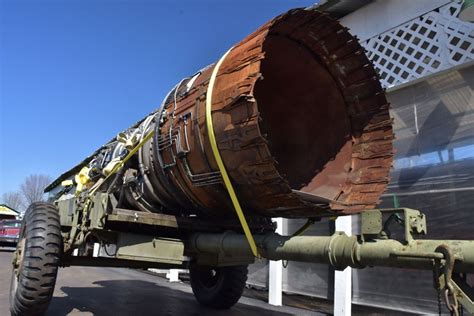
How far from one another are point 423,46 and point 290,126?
3263mm

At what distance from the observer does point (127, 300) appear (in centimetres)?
762

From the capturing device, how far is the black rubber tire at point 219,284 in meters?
6.58

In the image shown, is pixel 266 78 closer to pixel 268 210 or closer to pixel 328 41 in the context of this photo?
pixel 328 41

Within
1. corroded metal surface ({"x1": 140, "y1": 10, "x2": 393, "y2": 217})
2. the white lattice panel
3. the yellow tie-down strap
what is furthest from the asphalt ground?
the white lattice panel

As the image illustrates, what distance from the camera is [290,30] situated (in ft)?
12.2

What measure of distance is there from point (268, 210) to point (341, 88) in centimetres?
129

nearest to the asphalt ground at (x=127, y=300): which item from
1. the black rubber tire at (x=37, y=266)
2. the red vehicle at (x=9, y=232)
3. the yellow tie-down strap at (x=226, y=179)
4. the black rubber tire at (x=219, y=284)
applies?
the black rubber tire at (x=219, y=284)

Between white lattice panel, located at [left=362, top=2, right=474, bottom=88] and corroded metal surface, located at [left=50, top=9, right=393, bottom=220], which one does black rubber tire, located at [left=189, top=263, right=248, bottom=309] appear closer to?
corroded metal surface, located at [left=50, top=9, right=393, bottom=220]

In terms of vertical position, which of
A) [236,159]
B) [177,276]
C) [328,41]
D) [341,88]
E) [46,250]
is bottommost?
[177,276]

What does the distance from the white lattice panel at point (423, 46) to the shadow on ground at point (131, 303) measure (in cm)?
409

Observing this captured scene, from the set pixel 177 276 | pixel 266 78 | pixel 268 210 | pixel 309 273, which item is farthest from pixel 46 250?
pixel 177 276

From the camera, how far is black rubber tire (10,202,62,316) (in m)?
4.74

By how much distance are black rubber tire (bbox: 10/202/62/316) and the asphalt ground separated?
1.45 m

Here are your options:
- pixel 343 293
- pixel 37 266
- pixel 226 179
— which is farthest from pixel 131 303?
pixel 226 179
